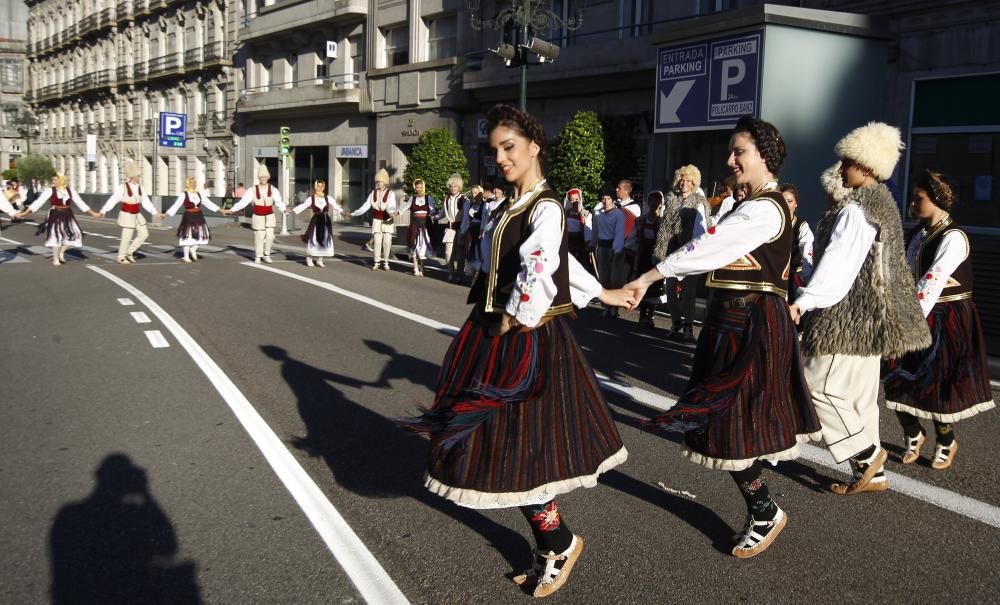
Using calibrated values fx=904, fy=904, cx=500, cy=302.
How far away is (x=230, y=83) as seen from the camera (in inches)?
1748

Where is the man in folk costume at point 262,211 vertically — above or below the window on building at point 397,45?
below

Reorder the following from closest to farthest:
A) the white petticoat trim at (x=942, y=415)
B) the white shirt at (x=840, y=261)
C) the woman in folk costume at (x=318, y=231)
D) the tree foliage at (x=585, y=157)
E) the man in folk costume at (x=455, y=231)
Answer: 1. the white shirt at (x=840, y=261)
2. the white petticoat trim at (x=942, y=415)
3. the man in folk costume at (x=455, y=231)
4. the woman in folk costume at (x=318, y=231)
5. the tree foliage at (x=585, y=157)

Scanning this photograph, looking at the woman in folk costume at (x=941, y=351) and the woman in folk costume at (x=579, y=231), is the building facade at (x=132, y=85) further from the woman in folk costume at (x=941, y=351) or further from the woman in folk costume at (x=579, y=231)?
the woman in folk costume at (x=941, y=351)

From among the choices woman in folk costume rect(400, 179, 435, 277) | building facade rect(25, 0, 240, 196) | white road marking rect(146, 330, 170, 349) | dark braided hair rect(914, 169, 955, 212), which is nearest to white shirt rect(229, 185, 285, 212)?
woman in folk costume rect(400, 179, 435, 277)

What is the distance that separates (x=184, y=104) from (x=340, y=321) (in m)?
42.4

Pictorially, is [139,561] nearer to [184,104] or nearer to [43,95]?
[184,104]

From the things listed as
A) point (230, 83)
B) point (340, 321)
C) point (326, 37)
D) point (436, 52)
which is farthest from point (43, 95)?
point (340, 321)

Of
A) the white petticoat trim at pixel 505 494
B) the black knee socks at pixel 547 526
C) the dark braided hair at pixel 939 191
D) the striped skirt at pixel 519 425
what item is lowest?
the black knee socks at pixel 547 526

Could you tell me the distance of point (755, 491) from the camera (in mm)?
4008

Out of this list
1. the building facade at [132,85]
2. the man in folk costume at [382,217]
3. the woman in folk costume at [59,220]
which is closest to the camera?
the woman in folk costume at [59,220]

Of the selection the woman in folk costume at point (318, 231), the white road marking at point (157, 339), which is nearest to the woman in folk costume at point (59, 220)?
the woman in folk costume at point (318, 231)

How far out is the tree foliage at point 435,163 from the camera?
26469 millimetres

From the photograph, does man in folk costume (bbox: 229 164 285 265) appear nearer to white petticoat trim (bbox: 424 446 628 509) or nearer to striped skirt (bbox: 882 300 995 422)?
striped skirt (bbox: 882 300 995 422)

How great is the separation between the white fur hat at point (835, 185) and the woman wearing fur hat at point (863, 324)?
21mm
